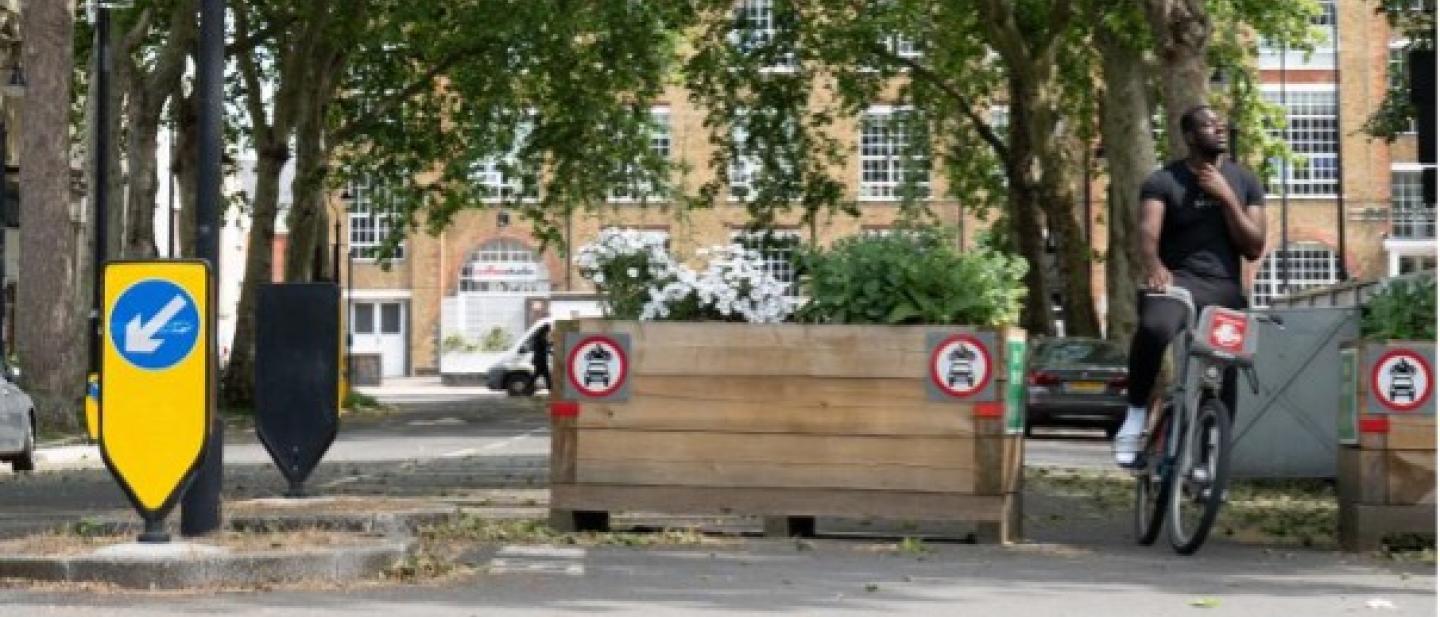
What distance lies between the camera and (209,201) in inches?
436

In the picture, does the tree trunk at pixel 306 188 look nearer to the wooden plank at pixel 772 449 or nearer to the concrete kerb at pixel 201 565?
the wooden plank at pixel 772 449

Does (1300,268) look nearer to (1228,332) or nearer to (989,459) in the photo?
(989,459)

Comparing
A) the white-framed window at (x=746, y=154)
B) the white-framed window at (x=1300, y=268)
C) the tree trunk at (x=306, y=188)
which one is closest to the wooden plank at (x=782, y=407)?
the tree trunk at (x=306, y=188)

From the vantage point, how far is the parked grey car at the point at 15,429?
24203 mm

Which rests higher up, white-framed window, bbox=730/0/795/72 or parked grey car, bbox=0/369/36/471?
white-framed window, bbox=730/0/795/72

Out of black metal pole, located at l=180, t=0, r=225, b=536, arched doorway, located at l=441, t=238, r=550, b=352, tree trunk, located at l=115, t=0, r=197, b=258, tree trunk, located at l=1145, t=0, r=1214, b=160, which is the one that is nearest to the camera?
→ black metal pole, located at l=180, t=0, r=225, b=536

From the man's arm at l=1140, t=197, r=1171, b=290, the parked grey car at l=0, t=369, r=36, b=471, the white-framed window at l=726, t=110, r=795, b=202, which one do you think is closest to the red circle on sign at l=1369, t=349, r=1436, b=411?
the man's arm at l=1140, t=197, r=1171, b=290

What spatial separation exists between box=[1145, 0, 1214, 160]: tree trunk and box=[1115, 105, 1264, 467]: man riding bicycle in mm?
4997

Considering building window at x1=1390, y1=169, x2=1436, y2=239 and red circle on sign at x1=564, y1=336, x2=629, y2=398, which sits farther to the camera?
building window at x1=1390, y1=169, x2=1436, y2=239

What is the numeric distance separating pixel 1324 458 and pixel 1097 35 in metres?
21.7

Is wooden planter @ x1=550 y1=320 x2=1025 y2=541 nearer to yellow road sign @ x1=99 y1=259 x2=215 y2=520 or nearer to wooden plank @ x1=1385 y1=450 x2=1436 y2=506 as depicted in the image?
wooden plank @ x1=1385 y1=450 x2=1436 y2=506

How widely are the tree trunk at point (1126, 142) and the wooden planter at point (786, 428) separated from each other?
18556 mm

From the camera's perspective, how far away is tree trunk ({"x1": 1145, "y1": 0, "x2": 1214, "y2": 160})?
17.6 meters

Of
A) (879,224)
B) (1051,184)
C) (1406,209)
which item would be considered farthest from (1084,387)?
(1406,209)
